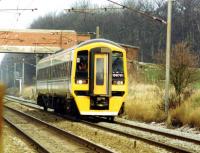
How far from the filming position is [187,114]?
1972cm

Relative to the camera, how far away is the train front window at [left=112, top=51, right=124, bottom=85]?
68.3ft

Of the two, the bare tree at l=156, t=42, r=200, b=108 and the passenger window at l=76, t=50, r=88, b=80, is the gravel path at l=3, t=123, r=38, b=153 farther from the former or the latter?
the bare tree at l=156, t=42, r=200, b=108

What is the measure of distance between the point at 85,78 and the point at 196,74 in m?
6.76

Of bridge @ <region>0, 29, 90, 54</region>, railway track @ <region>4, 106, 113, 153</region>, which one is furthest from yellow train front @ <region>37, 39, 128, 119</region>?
bridge @ <region>0, 29, 90, 54</region>

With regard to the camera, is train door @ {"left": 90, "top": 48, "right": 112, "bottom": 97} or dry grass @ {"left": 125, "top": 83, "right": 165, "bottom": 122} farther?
dry grass @ {"left": 125, "top": 83, "right": 165, "bottom": 122}

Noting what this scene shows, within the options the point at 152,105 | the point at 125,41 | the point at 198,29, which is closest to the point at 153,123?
the point at 152,105

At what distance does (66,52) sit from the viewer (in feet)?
75.4

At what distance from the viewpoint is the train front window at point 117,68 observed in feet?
68.3

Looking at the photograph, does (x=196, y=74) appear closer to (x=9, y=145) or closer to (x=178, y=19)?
(x=9, y=145)

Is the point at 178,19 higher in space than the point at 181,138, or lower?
higher

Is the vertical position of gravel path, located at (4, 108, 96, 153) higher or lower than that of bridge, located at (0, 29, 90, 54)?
lower

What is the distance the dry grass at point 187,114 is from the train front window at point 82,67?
3753 mm

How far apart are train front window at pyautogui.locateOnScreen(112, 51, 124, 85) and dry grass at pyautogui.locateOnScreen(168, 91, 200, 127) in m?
2.50

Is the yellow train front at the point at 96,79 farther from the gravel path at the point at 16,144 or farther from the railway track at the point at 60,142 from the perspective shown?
the gravel path at the point at 16,144
